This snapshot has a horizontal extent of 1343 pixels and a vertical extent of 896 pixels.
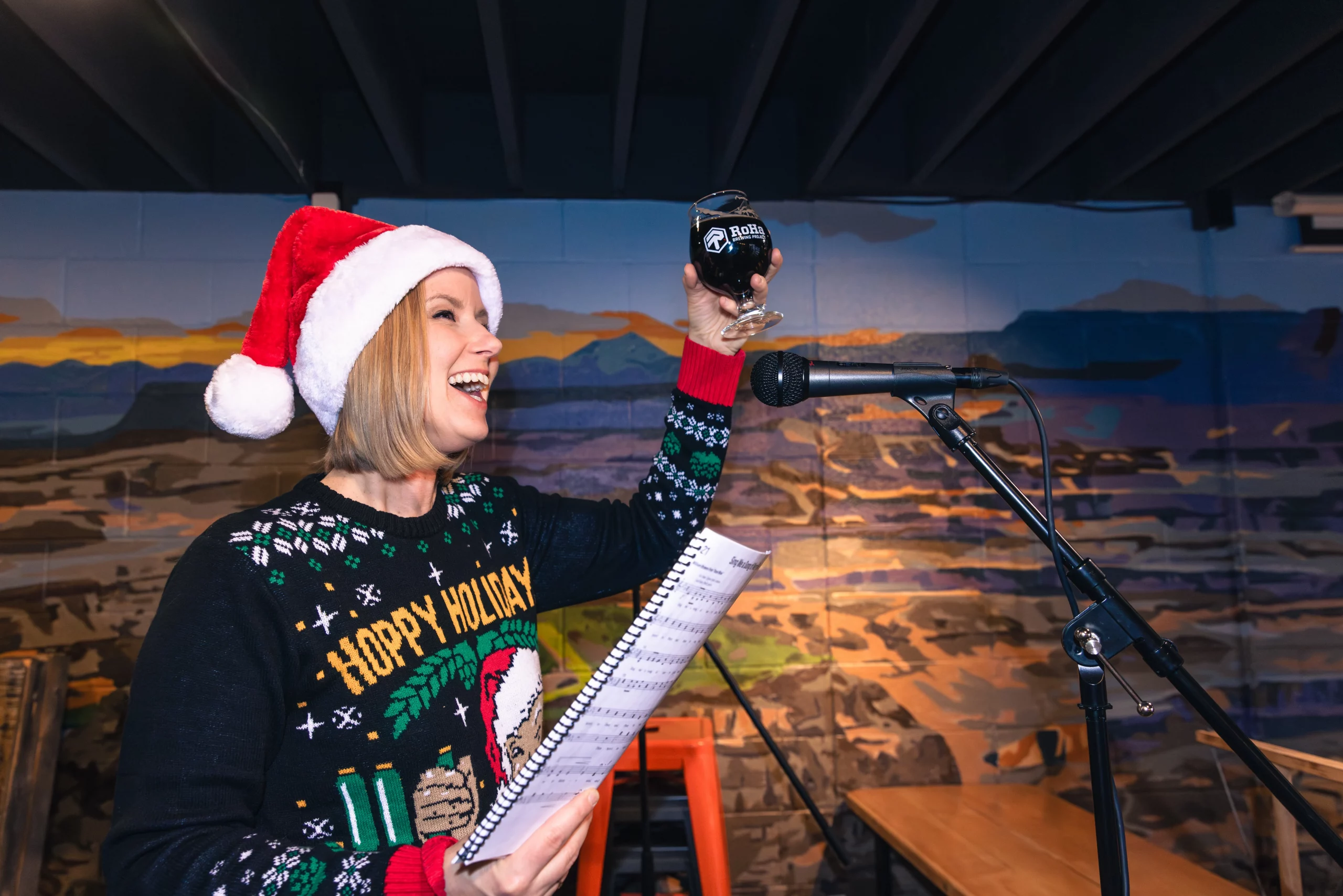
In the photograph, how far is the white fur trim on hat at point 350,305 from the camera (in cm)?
102

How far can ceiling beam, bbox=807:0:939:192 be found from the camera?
5.83 ft

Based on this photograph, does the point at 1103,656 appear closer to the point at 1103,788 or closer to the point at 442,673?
the point at 1103,788

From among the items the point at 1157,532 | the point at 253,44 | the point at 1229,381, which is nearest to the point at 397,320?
the point at 253,44

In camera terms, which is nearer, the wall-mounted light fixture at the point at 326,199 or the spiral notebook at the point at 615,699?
the spiral notebook at the point at 615,699

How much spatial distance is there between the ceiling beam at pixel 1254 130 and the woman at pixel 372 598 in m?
2.05

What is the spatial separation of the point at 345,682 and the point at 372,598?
0.31 ft

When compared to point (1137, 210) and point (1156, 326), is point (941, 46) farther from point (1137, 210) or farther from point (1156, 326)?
point (1156, 326)

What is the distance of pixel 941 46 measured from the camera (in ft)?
7.63

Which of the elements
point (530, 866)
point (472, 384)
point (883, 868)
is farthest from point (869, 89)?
point (883, 868)

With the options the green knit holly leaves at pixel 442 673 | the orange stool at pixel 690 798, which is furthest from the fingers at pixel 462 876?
the orange stool at pixel 690 798

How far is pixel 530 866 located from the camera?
2.11 feet

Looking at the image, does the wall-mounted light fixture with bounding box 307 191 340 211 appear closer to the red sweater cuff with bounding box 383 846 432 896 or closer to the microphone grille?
the microphone grille

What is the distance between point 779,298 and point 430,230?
5.64ft

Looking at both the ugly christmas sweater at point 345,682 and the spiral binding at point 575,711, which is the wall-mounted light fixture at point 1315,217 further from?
the spiral binding at point 575,711
